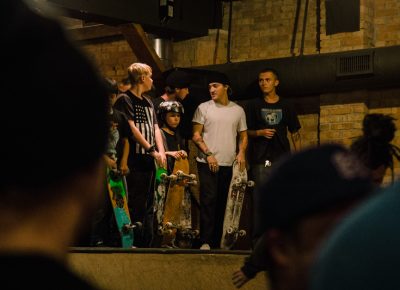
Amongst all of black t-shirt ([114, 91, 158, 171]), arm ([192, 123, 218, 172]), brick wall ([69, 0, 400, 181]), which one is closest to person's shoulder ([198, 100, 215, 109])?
arm ([192, 123, 218, 172])

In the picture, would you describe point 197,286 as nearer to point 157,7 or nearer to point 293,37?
point 157,7

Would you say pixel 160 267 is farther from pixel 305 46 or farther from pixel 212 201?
pixel 305 46

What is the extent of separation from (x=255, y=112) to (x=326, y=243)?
825 cm

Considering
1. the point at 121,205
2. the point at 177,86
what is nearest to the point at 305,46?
the point at 177,86

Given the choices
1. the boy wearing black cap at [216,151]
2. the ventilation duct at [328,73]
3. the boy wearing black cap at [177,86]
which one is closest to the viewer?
the boy wearing black cap at [216,151]

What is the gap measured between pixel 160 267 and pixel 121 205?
0.91m

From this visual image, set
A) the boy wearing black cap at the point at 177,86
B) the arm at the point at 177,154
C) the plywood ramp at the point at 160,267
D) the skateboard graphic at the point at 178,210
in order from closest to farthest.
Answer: the plywood ramp at the point at 160,267 → the skateboard graphic at the point at 178,210 → the arm at the point at 177,154 → the boy wearing black cap at the point at 177,86

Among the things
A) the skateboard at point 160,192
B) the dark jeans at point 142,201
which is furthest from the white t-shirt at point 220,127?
the dark jeans at point 142,201

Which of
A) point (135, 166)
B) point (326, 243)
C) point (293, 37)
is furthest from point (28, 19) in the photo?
point (293, 37)

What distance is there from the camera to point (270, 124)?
9.42 meters

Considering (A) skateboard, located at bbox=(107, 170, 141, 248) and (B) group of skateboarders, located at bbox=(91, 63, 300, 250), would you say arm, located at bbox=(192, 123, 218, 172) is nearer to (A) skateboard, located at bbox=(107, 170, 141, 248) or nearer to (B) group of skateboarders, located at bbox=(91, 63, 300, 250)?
(B) group of skateboarders, located at bbox=(91, 63, 300, 250)

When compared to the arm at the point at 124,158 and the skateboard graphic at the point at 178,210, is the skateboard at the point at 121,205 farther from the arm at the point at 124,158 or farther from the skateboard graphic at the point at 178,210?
the skateboard graphic at the point at 178,210

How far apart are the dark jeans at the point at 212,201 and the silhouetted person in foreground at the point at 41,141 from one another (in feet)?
25.2

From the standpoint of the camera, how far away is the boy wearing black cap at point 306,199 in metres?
1.35
